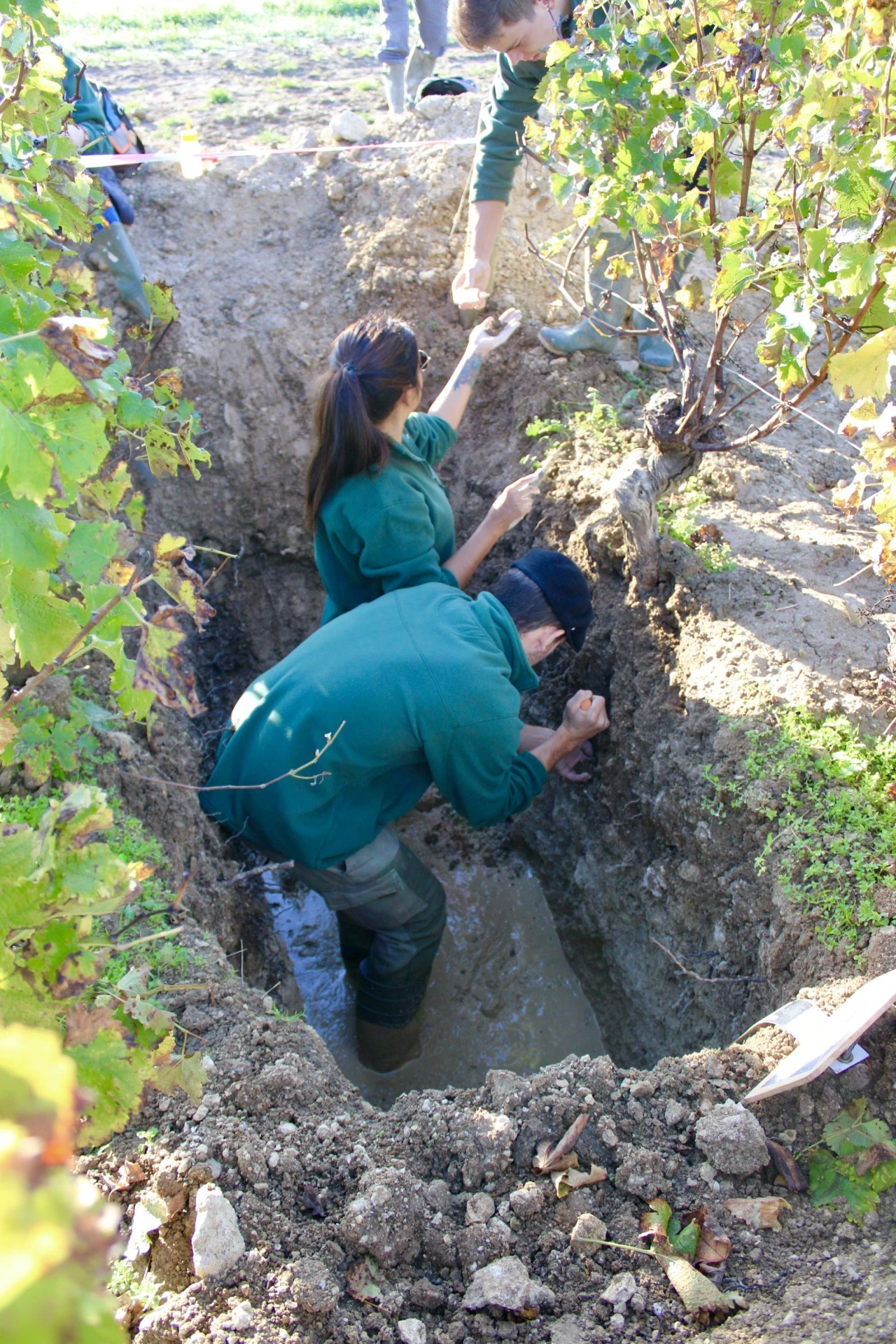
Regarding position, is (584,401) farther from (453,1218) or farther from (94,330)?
(453,1218)

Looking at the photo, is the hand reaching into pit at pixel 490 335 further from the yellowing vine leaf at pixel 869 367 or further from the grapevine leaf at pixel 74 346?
the grapevine leaf at pixel 74 346

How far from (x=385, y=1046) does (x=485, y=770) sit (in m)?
1.25

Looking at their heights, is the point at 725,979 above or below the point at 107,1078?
below

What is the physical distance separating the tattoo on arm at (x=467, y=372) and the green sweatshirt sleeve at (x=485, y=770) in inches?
65.0

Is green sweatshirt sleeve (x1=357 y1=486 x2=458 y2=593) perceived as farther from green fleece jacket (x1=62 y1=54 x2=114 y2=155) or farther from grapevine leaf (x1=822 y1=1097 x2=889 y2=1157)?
green fleece jacket (x1=62 y1=54 x2=114 y2=155)

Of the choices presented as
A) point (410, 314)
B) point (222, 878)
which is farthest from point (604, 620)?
point (410, 314)

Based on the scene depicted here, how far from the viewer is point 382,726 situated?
249cm

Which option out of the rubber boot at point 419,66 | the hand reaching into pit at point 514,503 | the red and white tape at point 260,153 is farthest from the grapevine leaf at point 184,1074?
the rubber boot at point 419,66

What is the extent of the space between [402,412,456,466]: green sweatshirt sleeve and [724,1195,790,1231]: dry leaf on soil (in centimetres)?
244

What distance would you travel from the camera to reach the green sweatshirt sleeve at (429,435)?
3232 mm

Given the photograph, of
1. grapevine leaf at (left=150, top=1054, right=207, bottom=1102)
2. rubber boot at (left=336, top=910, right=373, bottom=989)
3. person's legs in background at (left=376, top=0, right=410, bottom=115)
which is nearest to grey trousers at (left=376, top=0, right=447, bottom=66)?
person's legs in background at (left=376, top=0, right=410, bottom=115)

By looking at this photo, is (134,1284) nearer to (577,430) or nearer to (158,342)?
(577,430)

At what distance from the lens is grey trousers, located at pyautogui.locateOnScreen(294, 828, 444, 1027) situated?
9.15 feet

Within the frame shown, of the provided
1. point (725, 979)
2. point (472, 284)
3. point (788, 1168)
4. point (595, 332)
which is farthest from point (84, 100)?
point (788, 1168)
